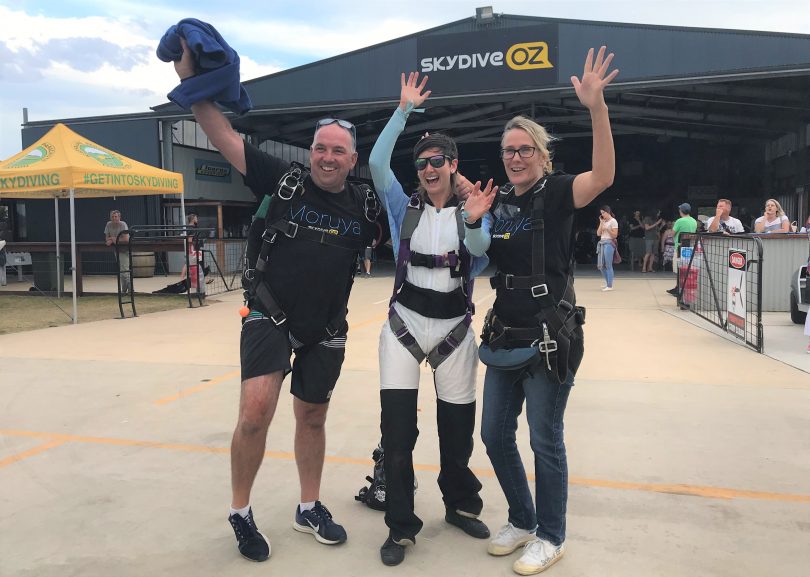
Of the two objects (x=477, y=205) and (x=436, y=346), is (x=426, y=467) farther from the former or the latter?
(x=477, y=205)

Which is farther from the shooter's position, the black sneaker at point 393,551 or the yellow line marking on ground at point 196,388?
the yellow line marking on ground at point 196,388

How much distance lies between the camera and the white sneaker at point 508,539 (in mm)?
2758

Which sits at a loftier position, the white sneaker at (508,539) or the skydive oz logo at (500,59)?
the skydive oz logo at (500,59)

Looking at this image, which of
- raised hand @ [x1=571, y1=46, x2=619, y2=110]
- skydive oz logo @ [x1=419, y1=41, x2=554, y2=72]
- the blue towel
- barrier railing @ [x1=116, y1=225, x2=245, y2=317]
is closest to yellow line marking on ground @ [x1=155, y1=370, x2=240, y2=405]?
the blue towel

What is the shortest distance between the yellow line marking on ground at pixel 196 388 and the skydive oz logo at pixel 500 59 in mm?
13367

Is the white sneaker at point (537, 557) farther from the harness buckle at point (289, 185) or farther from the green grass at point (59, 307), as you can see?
the green grass at point (59, 307)

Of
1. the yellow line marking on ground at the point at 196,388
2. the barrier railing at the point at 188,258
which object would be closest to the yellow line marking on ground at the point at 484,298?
the barrier railing at the point at 188,258

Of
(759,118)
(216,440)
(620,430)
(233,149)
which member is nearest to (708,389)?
(620,430)

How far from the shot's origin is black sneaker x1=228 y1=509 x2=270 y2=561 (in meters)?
2.72

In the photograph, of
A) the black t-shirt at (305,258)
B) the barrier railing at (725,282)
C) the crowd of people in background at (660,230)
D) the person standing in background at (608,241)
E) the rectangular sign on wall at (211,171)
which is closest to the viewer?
the black t-shirt at (305,258)

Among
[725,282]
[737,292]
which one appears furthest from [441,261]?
[725,282]

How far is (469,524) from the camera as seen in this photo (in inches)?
116

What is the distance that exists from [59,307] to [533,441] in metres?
11.4

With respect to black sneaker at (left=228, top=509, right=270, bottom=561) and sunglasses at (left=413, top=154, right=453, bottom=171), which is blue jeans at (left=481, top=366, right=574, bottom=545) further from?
black sneaker at (left=228, top=509, right=270, bottom=561)
